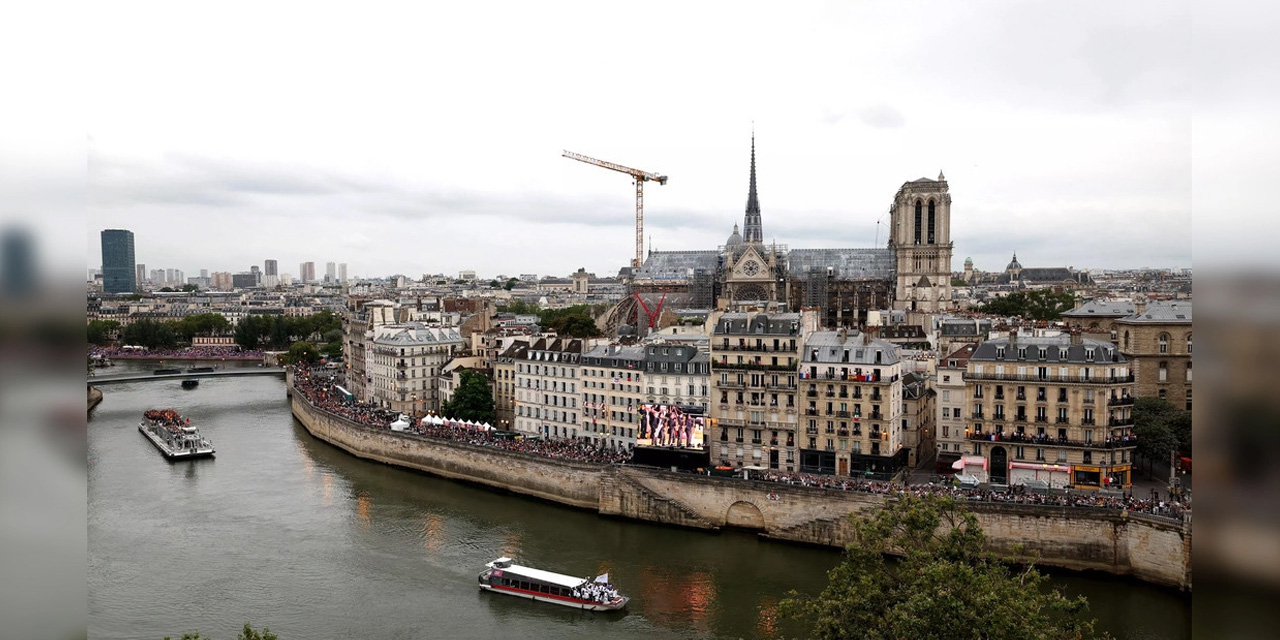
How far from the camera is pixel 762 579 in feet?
105

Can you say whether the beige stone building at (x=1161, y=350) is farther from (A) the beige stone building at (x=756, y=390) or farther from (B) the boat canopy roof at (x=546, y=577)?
(B) the boat canopy roof at (x=546, y=577)

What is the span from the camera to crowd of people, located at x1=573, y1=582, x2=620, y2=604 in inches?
1154

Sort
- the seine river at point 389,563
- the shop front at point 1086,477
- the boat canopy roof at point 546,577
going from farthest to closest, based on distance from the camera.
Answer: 1. the shop front at point 1086,477
2. the boat canopy roof at point 546,577
3. the seine river at point 389,563

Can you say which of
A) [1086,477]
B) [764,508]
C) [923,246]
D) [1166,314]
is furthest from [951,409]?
[923,246]

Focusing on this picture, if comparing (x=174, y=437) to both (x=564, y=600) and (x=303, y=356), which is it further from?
(x=303, y=356)

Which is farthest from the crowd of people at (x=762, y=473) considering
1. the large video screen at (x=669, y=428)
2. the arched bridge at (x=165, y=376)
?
the arched bridge at (x=165, y=376)

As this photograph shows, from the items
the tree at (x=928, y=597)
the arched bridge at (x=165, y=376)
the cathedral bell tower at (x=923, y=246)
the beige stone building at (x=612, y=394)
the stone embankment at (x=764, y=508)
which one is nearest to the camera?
the tree at (x=928, y=597)

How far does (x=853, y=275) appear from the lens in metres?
91.9

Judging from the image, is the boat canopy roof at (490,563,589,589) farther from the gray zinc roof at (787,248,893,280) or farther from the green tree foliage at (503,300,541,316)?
the green tree foliage at (503,300,541,316)

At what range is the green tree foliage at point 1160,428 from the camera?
3606 centimetres

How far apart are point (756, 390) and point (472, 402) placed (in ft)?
61.4

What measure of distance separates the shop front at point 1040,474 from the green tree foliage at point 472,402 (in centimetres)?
2854
